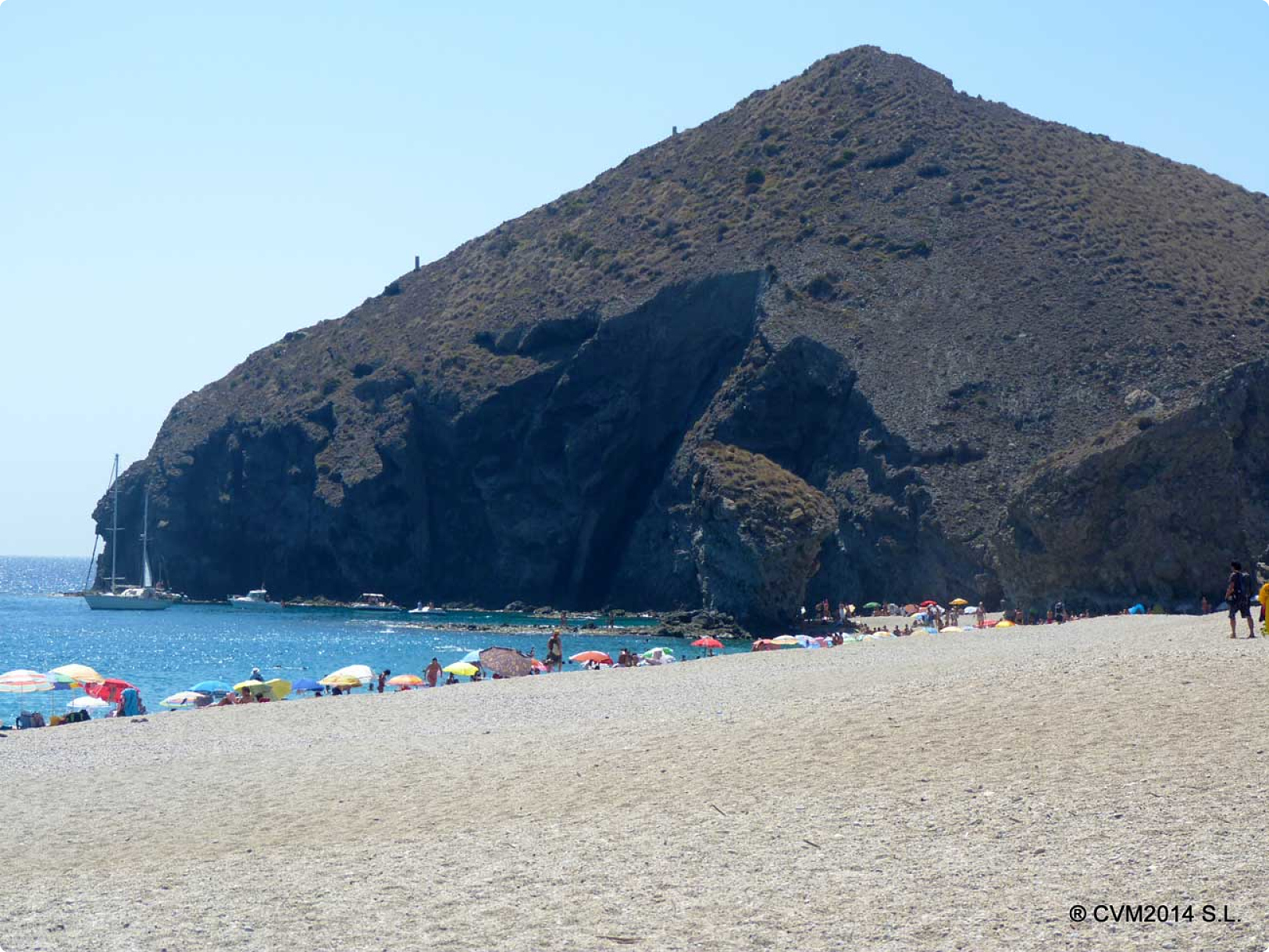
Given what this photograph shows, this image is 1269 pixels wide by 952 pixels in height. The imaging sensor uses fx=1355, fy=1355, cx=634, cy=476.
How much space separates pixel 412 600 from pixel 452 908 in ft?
280

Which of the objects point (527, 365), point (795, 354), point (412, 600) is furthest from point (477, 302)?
point (795, 354)

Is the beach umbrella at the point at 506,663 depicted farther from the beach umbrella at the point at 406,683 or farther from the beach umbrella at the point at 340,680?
the beach umbrella at the point at 340,680

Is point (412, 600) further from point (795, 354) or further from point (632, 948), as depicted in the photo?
point (632, 948)

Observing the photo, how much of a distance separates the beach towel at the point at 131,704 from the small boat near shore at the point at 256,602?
7045cm

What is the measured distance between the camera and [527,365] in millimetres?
91688

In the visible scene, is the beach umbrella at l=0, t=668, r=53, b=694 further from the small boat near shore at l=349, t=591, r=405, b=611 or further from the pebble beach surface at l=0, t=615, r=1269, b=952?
the small boat near shore at l=349, t=591, r=405, b=611

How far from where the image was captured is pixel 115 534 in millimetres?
108438

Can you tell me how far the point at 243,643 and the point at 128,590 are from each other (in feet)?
135

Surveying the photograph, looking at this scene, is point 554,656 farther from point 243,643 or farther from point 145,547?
point 145,547

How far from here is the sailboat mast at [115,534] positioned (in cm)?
10644

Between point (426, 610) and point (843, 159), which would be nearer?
point (426, 610)

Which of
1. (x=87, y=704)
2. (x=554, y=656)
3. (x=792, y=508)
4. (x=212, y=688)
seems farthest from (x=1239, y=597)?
(x=792, y=508)

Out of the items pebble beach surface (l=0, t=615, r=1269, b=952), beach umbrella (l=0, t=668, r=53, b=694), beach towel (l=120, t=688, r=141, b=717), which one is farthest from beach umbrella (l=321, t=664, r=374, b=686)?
Result: pebble beach surface (l=0, t=615, r=1269, b=952)

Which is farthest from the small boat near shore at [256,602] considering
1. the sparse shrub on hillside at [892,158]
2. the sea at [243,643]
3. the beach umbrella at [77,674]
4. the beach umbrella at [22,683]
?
the beach umbrella at [22,683]
